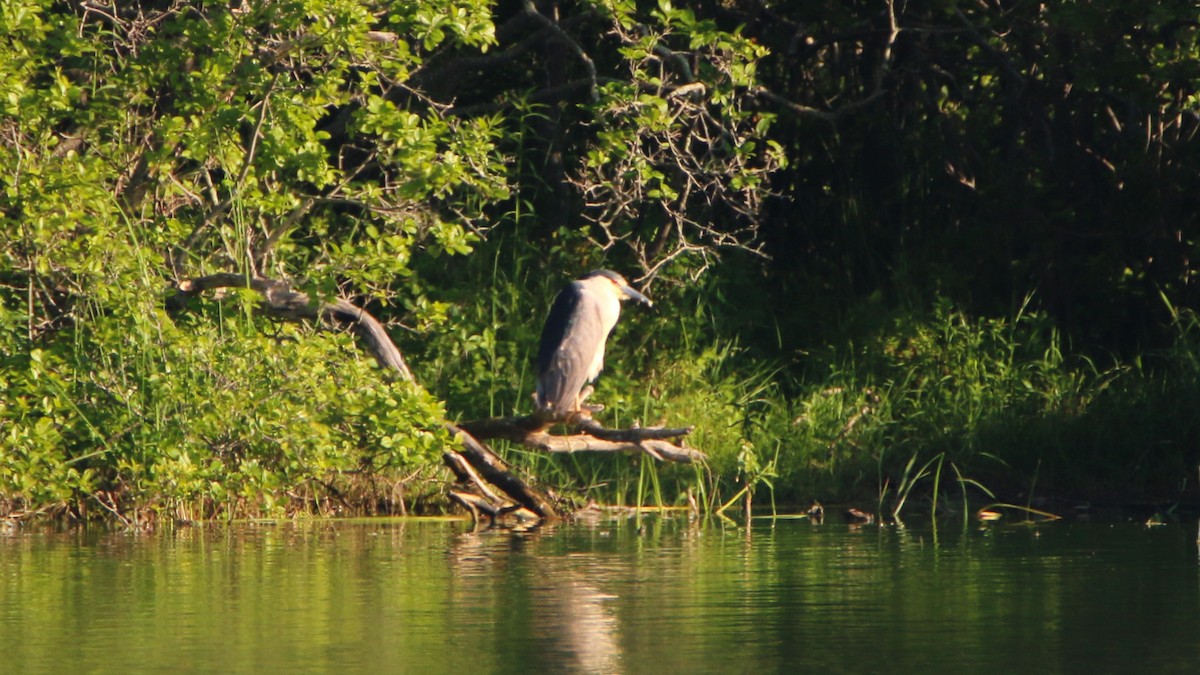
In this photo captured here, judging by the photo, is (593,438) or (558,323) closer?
(593,438)

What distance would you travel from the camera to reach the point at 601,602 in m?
5.37

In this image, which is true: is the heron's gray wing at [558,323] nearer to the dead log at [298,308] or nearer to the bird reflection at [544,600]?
the dead log at [298,308]

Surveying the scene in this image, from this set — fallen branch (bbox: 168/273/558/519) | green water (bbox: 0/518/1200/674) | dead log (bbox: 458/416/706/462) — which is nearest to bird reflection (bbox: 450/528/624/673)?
green water (bbox: 0/518/1200/674)

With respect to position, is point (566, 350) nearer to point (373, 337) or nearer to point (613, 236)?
point (373, 337)

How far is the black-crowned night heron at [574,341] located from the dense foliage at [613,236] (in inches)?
24.8

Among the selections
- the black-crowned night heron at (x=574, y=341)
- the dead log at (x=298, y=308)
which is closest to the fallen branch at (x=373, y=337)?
the dead log at (x=298, y=308)

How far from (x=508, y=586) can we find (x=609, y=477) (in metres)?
3.67

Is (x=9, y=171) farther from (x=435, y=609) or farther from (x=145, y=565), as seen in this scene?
(x=435, y=609)

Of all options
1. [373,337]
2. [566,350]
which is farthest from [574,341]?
[373,337]

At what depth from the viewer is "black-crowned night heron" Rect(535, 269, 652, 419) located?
335 inches

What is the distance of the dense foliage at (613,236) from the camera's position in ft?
25.9

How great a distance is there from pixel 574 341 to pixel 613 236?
2124 mm

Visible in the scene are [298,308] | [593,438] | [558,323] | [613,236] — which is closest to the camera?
[593,438]

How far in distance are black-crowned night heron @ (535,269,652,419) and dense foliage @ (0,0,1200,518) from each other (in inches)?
24.8
